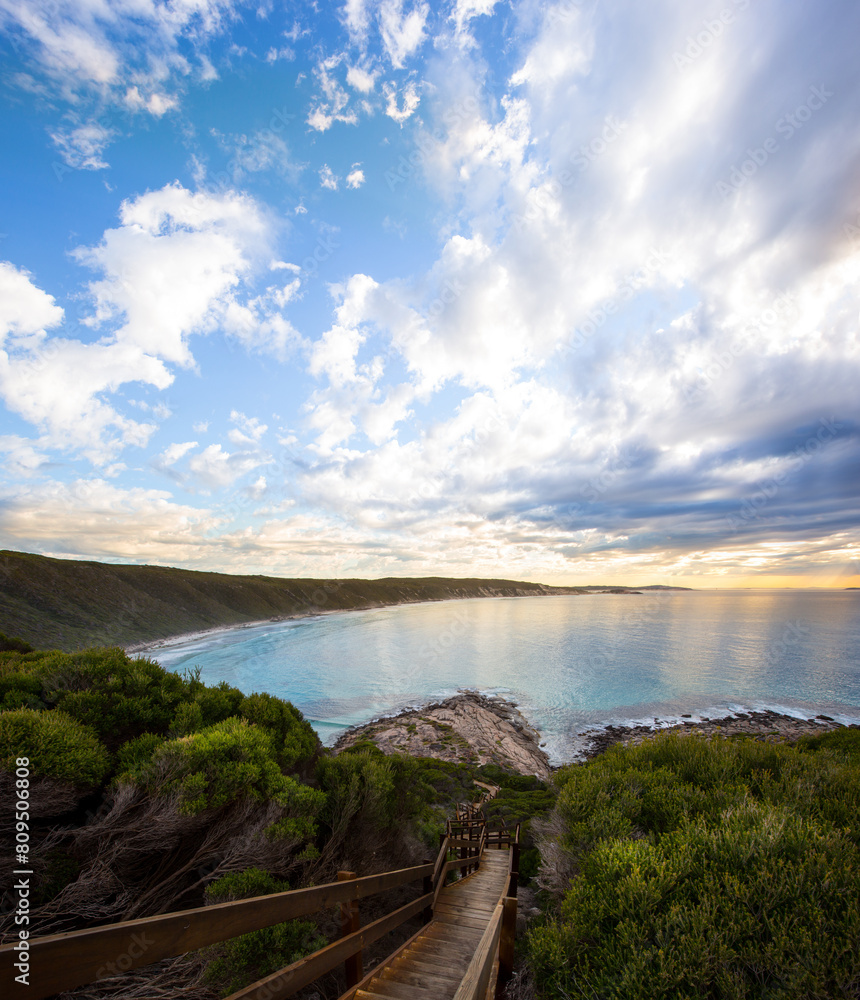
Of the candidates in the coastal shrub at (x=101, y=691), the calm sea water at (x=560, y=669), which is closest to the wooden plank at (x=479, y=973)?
the coastal shrub at (x=101, y=691)

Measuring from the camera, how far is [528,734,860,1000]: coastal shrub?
10.7 ft

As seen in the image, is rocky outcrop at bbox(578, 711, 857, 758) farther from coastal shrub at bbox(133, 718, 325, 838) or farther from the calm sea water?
coastal shrub at bbox(133, 718, 325, 838)

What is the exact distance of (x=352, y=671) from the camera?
39875 mm

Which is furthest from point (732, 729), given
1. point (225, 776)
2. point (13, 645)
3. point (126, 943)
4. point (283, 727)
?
point (13, 645)

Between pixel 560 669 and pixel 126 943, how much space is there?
42.4 metres

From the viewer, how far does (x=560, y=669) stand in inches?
1533

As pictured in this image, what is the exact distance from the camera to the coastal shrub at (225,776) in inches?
221

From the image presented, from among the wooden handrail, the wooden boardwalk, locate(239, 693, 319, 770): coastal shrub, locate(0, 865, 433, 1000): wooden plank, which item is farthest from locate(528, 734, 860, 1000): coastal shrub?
locate(239, 693, 319, 770): coastal shrub

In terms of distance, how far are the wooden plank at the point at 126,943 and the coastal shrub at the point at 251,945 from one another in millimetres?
3872

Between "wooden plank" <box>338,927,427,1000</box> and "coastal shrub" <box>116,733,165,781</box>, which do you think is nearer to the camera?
"wooden plank" <box>338,927,427,1000</box>

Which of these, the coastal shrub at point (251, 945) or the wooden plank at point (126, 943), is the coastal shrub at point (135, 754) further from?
the wooden plank at point (126, 943)

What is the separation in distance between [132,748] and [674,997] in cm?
707

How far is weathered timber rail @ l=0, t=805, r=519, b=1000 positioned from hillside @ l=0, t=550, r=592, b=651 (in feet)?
162

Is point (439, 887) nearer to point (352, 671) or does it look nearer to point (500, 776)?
point (500, 776)
